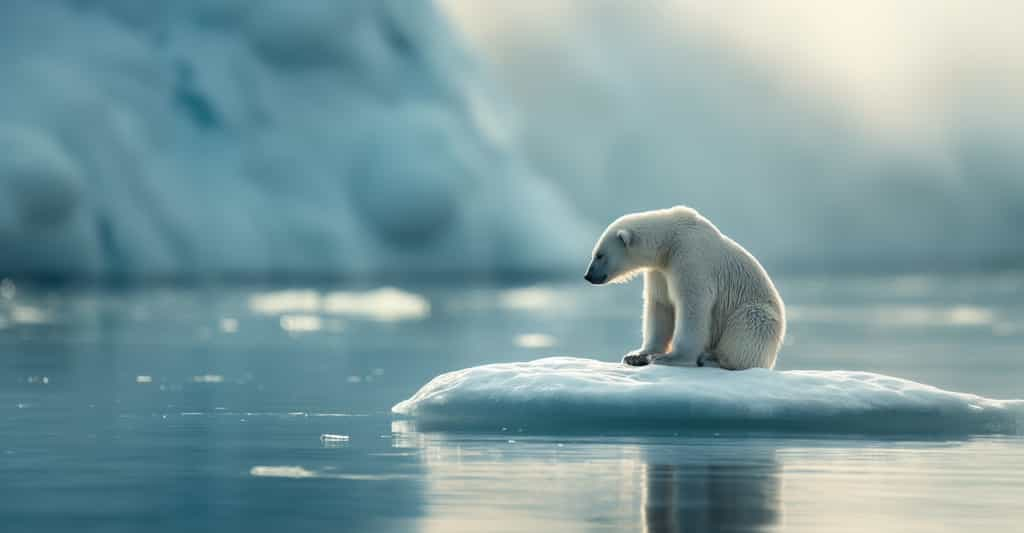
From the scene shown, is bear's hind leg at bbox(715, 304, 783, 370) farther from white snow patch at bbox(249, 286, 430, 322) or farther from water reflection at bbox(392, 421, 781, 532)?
white snow patch at bbox(249, 286, 430, 322)

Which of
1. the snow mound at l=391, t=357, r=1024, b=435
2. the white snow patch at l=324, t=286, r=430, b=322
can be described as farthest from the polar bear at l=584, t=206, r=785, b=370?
the white snow patch at l=324, t=286, r=430, b=322

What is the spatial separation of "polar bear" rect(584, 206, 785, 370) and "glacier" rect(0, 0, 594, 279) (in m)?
35.6

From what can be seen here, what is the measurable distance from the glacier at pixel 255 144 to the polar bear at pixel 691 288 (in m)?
35.6

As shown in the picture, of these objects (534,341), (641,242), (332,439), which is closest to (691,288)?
(641,242)

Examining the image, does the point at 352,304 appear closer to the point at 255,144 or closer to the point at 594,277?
the point at 255,144

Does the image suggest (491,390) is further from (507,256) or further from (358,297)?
(507,256)

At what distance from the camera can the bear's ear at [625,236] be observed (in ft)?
32.4

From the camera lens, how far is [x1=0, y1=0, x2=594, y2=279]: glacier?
1800 inches

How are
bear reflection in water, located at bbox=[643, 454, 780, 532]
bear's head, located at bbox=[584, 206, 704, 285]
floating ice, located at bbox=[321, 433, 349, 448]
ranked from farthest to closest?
bear's head, located at bbox=[584, 206, 704, 285] → floating ice, located at bbox=[321, 433, 349, 448] → bear reflection in water, located at bbox=[643, 454, 780, 532]

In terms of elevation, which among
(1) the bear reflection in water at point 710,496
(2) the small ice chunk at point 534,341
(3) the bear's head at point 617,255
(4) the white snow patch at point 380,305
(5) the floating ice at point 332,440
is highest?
(4) the white snow patch at point 380,305

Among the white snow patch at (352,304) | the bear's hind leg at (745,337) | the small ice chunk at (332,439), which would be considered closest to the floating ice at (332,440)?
the small ice chunk at (332,439)

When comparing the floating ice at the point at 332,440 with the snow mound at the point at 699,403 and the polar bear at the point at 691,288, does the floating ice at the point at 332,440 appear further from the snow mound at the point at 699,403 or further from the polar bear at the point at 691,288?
the polar bear at the point at 691,288

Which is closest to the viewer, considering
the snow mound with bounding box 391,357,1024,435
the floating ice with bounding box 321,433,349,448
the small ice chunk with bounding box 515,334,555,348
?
the floating ice with bounding box 321,433,349,448

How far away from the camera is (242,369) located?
16.6 m
